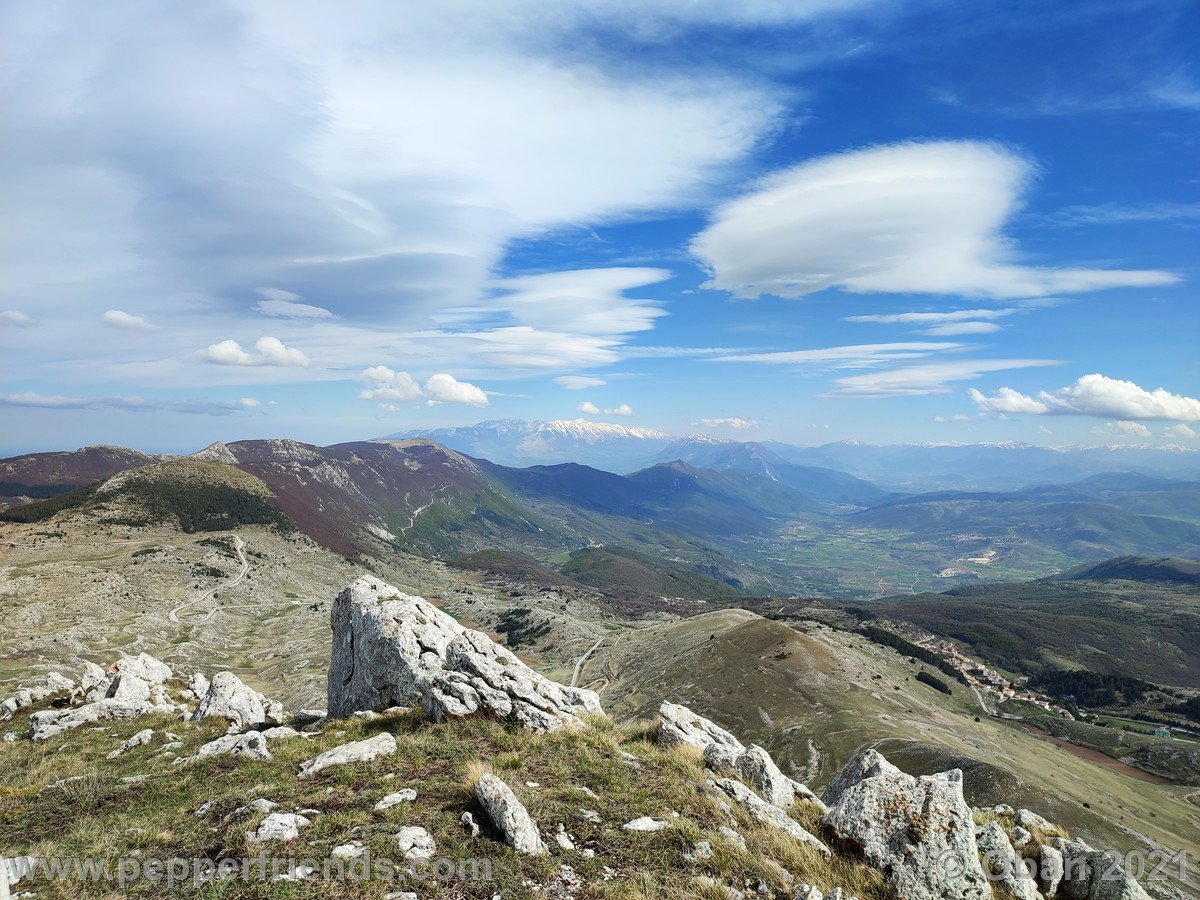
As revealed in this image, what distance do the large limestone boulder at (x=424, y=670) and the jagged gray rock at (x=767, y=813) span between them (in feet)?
21.6

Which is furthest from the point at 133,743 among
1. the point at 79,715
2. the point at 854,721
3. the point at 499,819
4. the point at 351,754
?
the point at 854,721

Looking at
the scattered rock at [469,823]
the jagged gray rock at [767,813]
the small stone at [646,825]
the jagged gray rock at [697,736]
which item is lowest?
the jagged gray rock at [697,736]

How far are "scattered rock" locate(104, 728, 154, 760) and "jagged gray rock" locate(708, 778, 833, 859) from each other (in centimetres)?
2654

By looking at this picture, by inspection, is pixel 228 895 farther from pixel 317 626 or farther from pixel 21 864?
pixel 317 626

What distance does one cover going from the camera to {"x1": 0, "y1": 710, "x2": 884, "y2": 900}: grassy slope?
1124 centimetres

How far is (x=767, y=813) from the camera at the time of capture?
596 inches

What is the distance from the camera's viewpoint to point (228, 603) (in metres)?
149

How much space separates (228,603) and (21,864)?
569 feet

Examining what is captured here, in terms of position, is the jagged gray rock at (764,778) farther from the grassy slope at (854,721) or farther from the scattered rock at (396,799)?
the grassy slope at (854,721)

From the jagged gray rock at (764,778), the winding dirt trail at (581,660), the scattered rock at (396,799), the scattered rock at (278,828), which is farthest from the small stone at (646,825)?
the winding dirt trail at (581,660)

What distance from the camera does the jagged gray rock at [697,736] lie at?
19219 millimetres

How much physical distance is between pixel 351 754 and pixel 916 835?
1722 cm

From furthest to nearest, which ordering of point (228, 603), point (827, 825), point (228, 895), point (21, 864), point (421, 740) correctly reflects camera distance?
1. point (228, 603)
2. point (421, 740)
3. point (827, 825)
4. point (21, 864)
5. point (228, 895)

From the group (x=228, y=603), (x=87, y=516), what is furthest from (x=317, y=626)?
(x=87, y=516)
